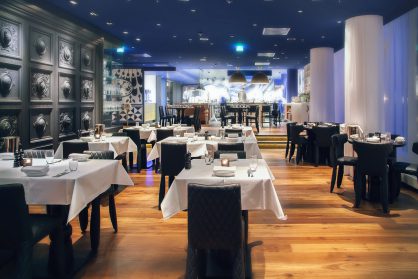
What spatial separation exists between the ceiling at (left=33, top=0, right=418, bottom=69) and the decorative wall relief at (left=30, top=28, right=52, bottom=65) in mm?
546

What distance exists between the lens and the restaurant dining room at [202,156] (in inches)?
124

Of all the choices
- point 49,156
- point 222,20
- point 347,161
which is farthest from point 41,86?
point 347,161

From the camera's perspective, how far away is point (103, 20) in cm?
897

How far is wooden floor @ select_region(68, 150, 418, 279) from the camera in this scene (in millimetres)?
3486

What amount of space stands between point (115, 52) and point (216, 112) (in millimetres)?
11530

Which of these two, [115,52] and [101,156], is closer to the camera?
[101,156]

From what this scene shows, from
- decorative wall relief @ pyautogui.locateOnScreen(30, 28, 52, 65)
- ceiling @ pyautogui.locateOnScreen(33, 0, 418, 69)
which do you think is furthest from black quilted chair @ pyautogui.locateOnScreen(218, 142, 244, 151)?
decorative wall relief @ pyautogui.locateOnScreen(30, 28, 52, 65)

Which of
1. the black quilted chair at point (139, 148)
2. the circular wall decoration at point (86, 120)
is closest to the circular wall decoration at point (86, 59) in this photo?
the circular wall decoration at point (86, 120)

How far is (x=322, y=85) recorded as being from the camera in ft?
39.2

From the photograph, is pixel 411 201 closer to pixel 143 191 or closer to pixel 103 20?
pixel 143 191

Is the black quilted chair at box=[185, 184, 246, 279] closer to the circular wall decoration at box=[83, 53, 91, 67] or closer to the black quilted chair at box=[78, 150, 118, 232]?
the black quilted chair at box=[78, 150, 118, 232]

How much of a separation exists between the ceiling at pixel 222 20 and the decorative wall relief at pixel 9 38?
3.01 feet

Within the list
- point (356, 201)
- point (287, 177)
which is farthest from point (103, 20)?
point (356, 201)

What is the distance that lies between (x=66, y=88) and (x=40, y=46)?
1232mm
